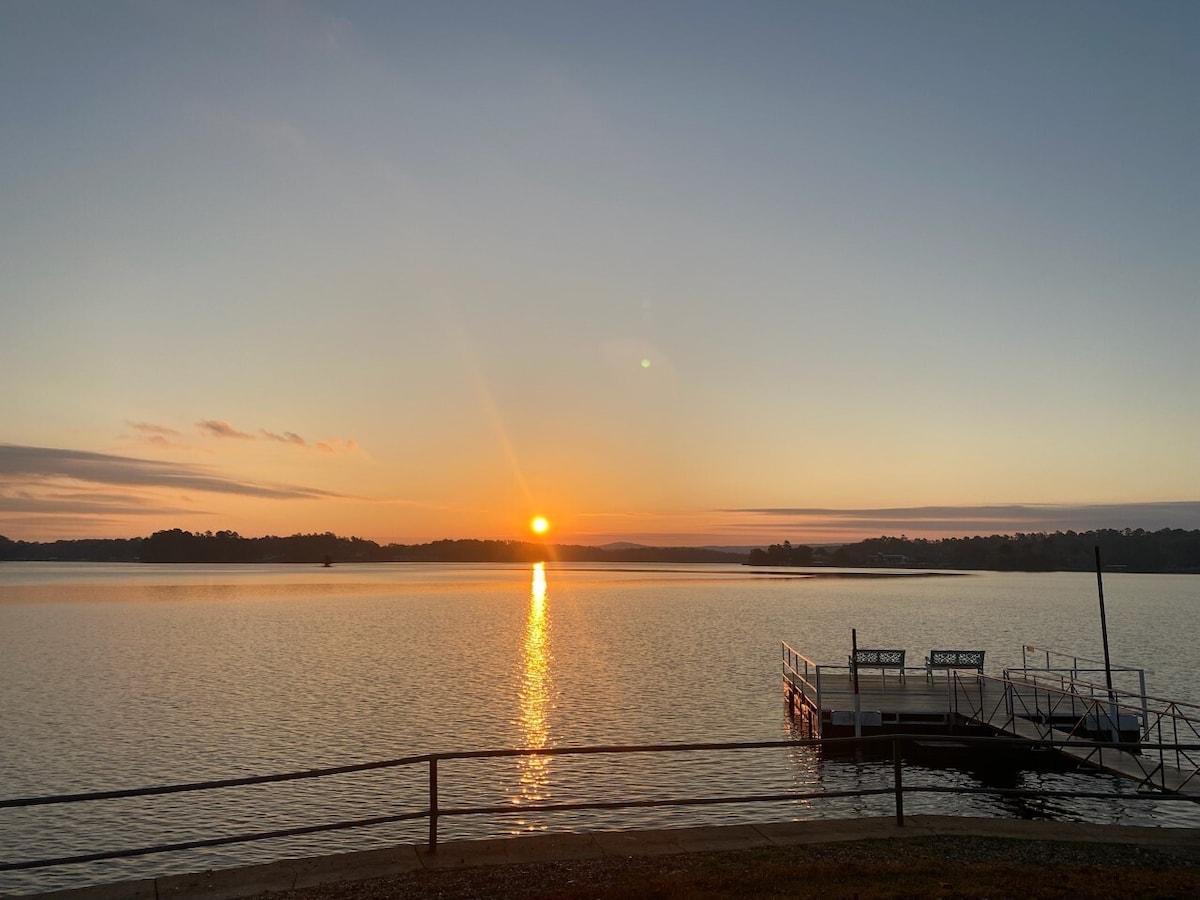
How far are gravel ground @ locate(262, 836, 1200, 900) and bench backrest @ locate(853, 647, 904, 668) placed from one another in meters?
25.0

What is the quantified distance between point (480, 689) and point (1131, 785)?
3243cm

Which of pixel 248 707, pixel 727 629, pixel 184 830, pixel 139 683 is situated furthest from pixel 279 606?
pixel 184 830

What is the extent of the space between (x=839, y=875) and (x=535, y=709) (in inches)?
1324

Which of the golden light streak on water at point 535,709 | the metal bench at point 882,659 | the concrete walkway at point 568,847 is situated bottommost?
the golden light streak on water at point 535,709

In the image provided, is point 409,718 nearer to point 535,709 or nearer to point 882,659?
point 535,709

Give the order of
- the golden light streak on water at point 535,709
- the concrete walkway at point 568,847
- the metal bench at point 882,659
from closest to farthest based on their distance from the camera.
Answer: the concrete walkway at point 568,847, the golden light streak on water at point 535,709, the metal bench at point 882,659

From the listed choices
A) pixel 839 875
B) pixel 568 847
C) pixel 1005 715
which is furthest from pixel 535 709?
pixel 839 875

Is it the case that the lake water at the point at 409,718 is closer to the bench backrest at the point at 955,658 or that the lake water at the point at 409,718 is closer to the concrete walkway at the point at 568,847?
the bench backrest at the point at 955,658

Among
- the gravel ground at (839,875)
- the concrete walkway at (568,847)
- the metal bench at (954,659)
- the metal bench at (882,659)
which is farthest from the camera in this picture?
the metal bench at (882,659)

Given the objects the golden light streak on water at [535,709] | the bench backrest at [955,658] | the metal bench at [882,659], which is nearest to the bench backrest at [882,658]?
the metal bench at [882,659]

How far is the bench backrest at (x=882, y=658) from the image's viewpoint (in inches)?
1465

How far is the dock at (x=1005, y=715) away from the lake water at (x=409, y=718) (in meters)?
1.41

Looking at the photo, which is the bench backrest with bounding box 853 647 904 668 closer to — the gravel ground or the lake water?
the lake water

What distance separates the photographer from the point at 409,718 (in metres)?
39.8
